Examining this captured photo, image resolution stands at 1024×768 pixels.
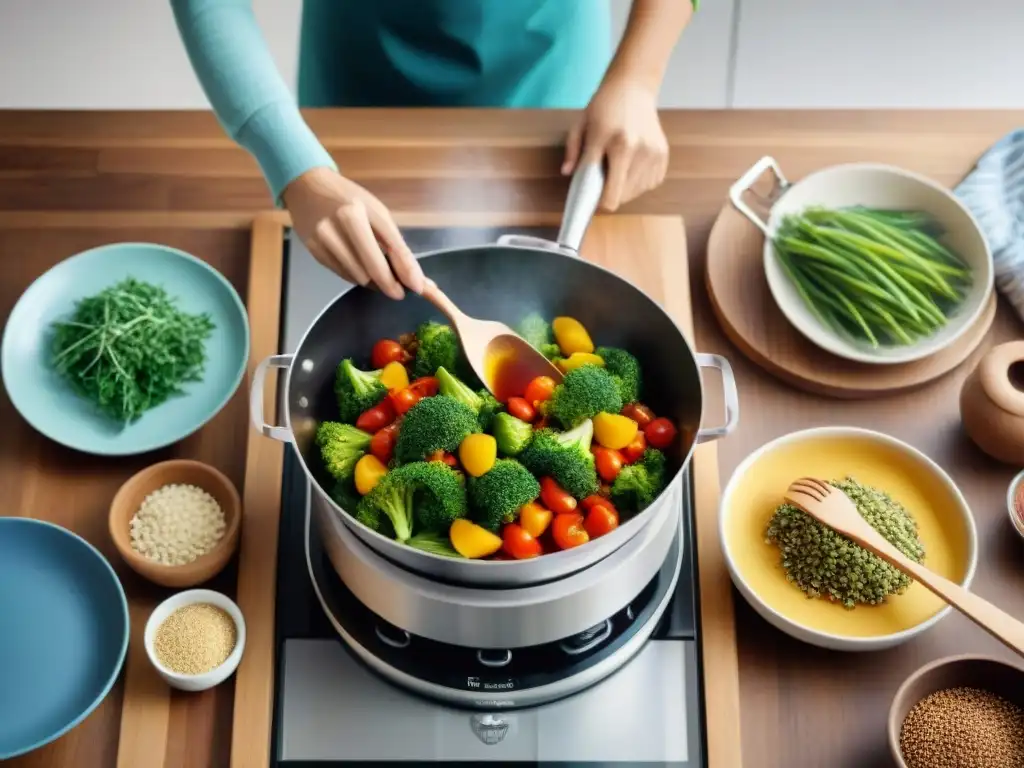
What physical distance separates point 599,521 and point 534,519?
0.08 metres

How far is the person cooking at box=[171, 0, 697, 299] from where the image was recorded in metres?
1.42

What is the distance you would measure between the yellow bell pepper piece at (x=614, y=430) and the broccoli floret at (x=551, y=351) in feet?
0.53

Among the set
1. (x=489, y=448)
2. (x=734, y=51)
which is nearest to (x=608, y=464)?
(x=489, y=448)

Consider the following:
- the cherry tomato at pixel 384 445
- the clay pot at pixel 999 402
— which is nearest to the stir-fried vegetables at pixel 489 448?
the cherry tomato at pixel 384 445

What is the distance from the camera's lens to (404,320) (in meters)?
1.46

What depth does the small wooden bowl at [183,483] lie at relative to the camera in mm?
1336

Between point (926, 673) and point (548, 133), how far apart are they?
1.01 m

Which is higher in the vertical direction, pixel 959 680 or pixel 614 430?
pixel 614 430

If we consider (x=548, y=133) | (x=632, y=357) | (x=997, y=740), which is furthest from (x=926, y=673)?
(x=548, y=133)

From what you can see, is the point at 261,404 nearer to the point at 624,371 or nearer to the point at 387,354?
the point at 387,354

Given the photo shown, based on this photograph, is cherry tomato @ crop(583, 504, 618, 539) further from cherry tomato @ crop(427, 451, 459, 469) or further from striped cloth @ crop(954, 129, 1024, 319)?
striped cloth @ crop(954, 129, 1024, 319)

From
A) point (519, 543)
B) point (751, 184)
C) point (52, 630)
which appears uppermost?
point (751, 184)

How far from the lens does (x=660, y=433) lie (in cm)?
132

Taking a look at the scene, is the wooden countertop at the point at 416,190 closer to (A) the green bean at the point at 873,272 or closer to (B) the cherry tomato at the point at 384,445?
(A) the green bean at the point at 873,272
